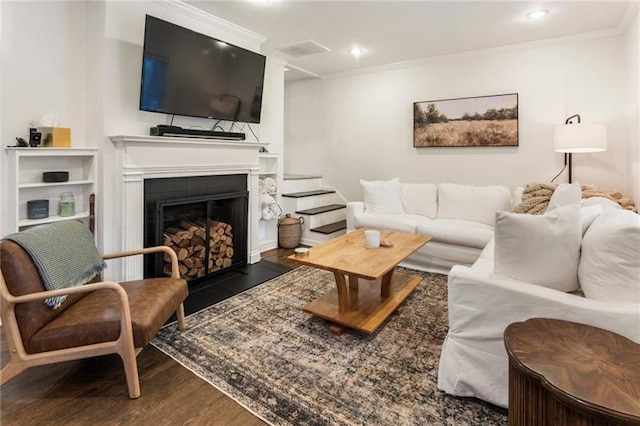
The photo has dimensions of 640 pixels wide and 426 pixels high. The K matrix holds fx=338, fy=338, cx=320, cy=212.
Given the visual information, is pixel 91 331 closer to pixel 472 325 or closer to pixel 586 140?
pixel 472 325

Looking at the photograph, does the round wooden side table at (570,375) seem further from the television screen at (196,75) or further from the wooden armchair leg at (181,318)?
the television screen at (196,75)

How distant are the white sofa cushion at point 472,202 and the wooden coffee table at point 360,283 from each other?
1.22 m

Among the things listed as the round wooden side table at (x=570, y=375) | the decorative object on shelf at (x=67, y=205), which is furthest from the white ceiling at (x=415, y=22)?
the round wooden side table at (x=570, y=375)

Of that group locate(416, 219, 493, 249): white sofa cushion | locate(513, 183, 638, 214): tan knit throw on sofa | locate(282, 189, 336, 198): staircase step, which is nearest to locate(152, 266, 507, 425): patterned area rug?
locate(416, 219, 493, 249): white sofa cushion

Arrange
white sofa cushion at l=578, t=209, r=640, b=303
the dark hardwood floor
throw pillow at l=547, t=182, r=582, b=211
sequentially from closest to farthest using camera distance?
1. white sofa cushion at l=578, t=209, r=640, b=303
2. the dark hardwood floor
3. throw pillow at l=547, t=182, r=582, b=211

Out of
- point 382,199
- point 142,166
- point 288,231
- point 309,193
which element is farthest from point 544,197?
point 142,166

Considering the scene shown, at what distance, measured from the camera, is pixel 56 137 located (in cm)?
256

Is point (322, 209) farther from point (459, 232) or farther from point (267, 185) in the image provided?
point (459, 232)

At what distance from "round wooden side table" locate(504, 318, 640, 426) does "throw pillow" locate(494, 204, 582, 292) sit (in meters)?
0.28

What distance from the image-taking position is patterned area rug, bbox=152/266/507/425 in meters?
1.61

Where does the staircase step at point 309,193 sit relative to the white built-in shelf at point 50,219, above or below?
above

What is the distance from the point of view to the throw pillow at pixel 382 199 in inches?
167

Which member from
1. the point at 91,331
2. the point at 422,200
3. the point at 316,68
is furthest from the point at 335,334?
the point at 316,68

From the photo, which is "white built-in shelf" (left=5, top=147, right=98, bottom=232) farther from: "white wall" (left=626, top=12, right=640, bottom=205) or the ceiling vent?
"white wall" (left=626, top=12, right=640, bottom=205)
